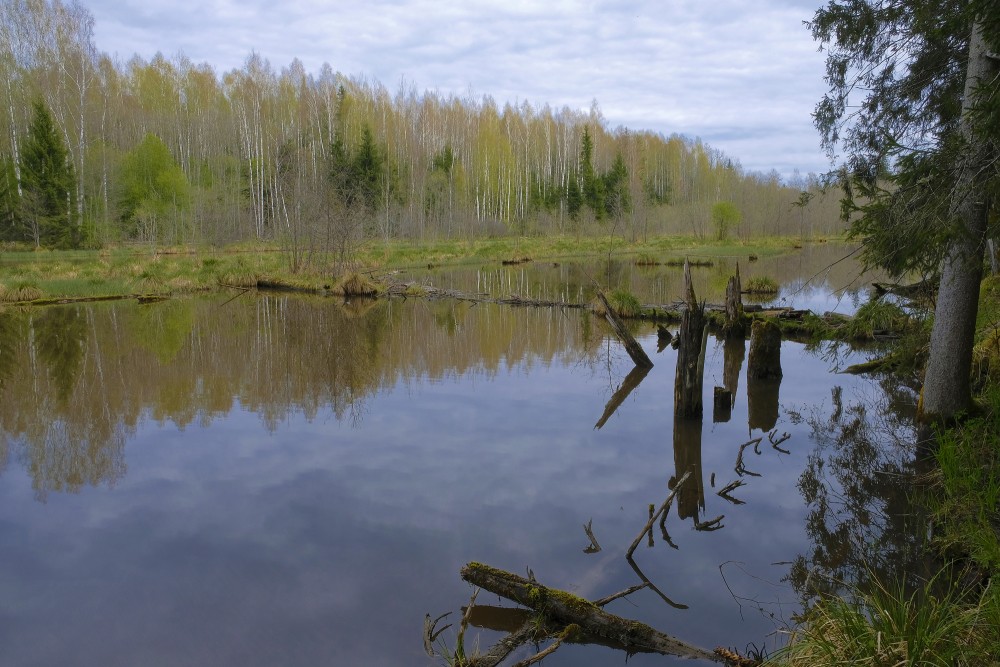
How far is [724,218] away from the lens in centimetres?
5853

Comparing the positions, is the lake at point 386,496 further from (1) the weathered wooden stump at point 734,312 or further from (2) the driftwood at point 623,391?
(1) the weathered wooden stump at point 734,312

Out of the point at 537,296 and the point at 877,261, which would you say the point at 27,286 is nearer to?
the point at 537,296

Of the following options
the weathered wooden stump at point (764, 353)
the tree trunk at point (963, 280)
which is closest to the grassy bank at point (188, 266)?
the weathered wooden stump at point (764, 353)

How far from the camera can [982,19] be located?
643 cm

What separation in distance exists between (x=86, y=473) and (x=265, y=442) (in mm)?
2053

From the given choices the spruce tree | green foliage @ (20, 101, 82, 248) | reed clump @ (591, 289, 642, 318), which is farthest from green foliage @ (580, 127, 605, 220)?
the spruce tree

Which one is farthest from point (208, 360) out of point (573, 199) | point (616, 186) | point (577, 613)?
point (616, 186)

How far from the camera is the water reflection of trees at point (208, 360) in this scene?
32.6ft

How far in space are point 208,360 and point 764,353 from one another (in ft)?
35.4

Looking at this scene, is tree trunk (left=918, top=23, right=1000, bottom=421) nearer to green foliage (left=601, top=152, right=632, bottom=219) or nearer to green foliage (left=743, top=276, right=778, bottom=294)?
green foliage (left=743, top=276, right=778, bottom=294)

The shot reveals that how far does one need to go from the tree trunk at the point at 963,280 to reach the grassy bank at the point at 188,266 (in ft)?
75.1

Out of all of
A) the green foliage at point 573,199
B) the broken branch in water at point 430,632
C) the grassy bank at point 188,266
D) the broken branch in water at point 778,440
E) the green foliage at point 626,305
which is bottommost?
the broken branch in water at point 430,632

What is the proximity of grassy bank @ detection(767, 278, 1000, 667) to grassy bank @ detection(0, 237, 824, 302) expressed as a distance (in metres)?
23.7

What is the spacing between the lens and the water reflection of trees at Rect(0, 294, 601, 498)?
9938 millimetres
